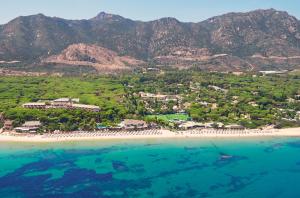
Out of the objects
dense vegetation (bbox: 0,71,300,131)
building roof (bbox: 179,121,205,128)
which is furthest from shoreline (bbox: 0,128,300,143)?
dense vegetation (bbox: 0,71,300,131)

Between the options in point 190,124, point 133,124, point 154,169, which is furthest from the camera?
point 190,124

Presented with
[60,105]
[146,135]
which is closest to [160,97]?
[60,105]

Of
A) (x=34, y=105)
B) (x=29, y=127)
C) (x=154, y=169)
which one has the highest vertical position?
(x=34, y=105)

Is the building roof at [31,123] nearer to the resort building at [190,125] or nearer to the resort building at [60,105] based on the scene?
the resort building at [60,105]

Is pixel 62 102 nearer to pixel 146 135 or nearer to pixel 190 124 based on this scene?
pixel 146 135

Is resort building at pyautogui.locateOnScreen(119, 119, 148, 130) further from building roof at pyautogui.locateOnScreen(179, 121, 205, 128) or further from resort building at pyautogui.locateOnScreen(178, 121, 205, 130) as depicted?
building roof at pyautogui.locateOnScreen(179, 121, 205, 128)

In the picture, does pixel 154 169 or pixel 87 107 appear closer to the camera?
pixel 154 169

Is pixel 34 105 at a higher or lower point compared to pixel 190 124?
higher
